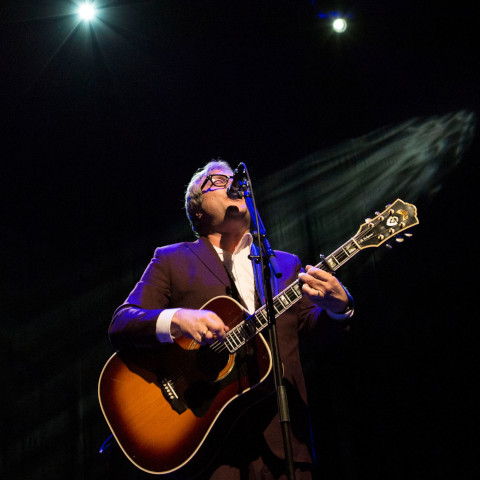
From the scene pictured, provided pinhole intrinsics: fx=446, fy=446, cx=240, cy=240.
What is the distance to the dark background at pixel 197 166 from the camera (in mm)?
3549

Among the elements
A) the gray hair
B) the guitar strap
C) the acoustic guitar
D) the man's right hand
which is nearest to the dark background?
the guitar strap

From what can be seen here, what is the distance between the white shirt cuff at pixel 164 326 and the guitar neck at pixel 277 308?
0.31m

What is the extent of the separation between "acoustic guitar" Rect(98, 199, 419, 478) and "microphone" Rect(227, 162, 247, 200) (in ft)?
1.90

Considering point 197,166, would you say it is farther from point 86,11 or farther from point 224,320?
point 224,320

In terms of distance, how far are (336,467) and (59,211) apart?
3.44 metres

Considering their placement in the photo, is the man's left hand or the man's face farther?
the man's face

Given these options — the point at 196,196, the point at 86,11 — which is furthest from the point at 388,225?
the point at 86,11

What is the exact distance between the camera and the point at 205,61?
4.91 meters

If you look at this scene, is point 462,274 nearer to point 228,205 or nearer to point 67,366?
point 228,205

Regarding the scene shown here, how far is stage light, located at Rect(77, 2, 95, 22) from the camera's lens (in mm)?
4359

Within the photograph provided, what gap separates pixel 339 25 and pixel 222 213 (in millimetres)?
2865

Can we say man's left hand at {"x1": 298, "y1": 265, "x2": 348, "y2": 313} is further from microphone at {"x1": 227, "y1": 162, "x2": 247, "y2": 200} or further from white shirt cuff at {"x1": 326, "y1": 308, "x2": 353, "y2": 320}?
microphone at {"x1": 227, "y1": 162, "x2": 247, "y2": 200}

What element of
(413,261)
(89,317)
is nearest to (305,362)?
(413,261)

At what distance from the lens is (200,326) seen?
7.26ft
